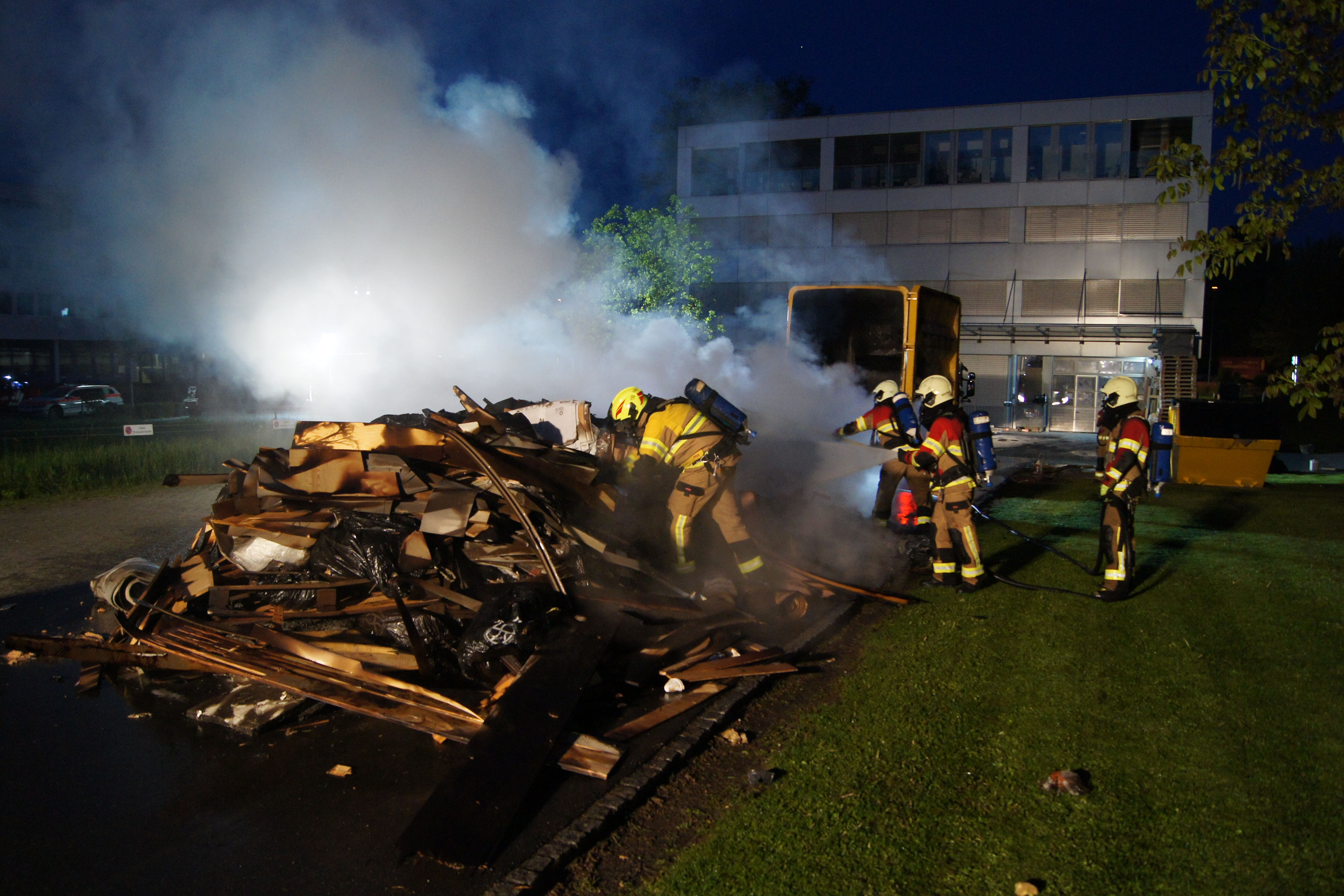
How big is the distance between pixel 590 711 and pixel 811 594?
2726 millimetres

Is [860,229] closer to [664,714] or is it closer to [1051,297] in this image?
[1051,297]

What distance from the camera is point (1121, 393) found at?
701 cm

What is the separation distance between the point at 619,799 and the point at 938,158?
101 feet

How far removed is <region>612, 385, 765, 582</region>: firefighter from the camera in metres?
6.02

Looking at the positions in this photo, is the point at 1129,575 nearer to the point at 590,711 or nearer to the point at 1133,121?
the point at 590,711

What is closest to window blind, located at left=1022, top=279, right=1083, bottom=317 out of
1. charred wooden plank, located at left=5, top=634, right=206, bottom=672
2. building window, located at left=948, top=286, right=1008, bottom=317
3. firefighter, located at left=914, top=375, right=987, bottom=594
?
building window, located at left=948, top=286, right=1008, bottom=317

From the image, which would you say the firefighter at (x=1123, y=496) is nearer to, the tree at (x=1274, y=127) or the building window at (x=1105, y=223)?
the tree at (x=1274, y=127)

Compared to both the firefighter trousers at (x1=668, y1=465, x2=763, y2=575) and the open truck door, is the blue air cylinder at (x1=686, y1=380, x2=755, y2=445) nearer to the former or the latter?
the firefighter trousers at (x1=668, y1=465, x2=763, y2=575)

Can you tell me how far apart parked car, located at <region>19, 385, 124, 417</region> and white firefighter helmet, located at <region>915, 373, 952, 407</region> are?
1152 inches

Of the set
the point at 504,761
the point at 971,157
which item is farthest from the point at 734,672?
the point at 971,157

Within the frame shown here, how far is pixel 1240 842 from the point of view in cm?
308

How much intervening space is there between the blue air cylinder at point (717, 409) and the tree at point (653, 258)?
1092 cm

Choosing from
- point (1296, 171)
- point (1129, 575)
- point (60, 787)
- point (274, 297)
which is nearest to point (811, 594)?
point (1129, 575)

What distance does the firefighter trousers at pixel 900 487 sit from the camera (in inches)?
332
